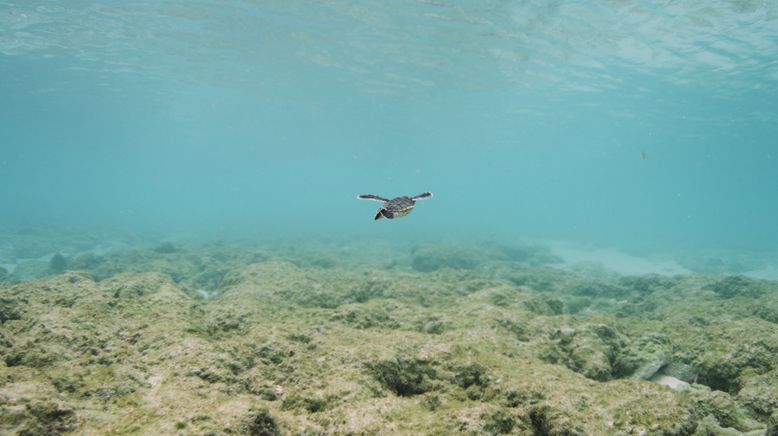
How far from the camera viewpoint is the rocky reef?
2711mm

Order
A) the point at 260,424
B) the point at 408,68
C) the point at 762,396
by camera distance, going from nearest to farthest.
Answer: the point at 260,424
the point at 762,396
the point at 408,68

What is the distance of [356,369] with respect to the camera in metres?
3.40

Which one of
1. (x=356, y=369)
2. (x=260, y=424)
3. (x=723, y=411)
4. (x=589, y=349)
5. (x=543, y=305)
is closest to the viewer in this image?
(x=260, y=424)

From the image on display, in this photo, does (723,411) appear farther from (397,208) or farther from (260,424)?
(260,424)

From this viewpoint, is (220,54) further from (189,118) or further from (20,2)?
(189,118)

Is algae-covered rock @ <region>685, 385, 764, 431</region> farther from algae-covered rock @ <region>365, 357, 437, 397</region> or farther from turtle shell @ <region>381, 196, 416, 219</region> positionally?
turtle shell @ <region>381, 196, 416, 219</region>

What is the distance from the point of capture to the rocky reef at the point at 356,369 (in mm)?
2711

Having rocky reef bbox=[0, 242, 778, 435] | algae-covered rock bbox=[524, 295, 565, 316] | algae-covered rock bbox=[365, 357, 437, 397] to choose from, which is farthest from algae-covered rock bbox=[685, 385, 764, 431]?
algae-covered rock bbox=[524, 295, 565, 316]

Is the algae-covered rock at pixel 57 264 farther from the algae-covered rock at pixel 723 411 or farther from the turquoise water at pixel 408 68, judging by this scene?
the algae-covered rock at pixel 723 411

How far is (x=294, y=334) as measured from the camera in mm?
4355

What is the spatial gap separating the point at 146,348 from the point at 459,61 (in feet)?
91.1

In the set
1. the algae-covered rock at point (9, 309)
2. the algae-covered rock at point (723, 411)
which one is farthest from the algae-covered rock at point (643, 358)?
the algae-covered rock at point (9, 309)

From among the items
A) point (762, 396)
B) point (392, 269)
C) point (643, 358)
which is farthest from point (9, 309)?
point (392, 269)

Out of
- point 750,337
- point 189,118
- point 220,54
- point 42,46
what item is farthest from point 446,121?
point 750,337
